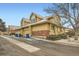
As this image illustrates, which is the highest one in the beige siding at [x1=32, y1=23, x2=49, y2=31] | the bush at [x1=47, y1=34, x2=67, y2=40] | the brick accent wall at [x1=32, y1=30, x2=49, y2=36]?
the beige siding at [x1=32, y1=23, x2=49, y2=31]

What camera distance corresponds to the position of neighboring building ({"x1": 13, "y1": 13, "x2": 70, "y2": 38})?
13.1 feet

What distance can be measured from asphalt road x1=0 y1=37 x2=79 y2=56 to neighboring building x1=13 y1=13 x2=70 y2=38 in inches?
6.7

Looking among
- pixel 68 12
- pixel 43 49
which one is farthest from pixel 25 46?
pixel 68 12

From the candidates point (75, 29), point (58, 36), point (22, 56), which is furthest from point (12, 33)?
point (75, 29)

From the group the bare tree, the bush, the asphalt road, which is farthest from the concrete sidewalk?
the bare tree

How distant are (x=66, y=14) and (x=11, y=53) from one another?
43.5 inches

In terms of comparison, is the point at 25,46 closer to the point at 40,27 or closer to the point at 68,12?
the point at 40,27

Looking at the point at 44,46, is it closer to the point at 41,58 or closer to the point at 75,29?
the point at 41,58

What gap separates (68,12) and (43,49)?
0.74 meters

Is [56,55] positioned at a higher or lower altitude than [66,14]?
lower

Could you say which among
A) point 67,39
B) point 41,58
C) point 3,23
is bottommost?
point 41,58

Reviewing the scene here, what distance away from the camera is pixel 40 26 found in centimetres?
402

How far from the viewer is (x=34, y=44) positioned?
4.05 metres

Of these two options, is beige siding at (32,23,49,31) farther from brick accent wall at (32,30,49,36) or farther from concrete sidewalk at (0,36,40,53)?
concrete sidewalk at (0,36,40,53)
